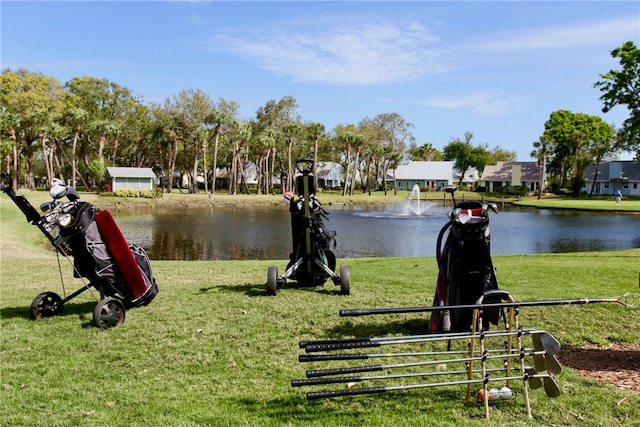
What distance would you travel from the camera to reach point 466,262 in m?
5.46

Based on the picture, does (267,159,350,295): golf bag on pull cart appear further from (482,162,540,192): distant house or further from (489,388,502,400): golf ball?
(482,162,540,192): distant house

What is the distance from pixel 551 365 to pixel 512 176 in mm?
90750

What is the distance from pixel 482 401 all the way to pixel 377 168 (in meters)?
87.3

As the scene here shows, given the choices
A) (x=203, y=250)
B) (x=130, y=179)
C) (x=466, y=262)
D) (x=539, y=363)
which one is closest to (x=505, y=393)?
(x=539, y=363)

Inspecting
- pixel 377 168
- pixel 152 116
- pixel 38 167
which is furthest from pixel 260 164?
pixel 38 167

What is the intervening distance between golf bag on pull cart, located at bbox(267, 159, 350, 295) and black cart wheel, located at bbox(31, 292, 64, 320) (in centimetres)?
311

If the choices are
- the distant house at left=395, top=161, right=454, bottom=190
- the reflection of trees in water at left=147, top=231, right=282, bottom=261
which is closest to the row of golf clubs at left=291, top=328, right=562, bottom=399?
the reflection of trees in water at left=147, top=231, right=282, bottom=261

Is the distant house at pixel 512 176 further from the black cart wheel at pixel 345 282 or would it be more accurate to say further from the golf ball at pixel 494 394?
the golf ball at pixel 494 394

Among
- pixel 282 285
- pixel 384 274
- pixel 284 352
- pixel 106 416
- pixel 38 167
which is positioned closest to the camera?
pixel 106 416

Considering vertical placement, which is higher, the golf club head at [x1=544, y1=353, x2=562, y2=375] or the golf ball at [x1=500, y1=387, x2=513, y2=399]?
the golf club head at [x1=544, y1=353, x2=562, y2=375]

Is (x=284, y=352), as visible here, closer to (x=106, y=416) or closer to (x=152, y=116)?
(x=106, y=416)

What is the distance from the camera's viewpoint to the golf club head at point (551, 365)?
412 cm

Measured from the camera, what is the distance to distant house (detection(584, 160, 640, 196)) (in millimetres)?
75312

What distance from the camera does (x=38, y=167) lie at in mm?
98625
